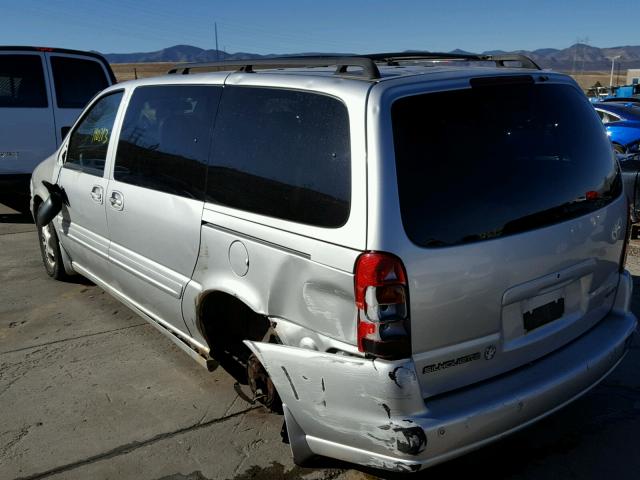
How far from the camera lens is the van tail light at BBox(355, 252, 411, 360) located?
2234 millimetres

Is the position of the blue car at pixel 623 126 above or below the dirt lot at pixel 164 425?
above

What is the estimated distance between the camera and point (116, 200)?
3.96 metres

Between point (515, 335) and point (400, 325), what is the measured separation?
589mm

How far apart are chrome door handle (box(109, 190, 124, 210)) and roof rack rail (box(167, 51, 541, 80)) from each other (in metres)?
0.88

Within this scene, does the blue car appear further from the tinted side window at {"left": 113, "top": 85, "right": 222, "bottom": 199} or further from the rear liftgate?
the rear liftgate

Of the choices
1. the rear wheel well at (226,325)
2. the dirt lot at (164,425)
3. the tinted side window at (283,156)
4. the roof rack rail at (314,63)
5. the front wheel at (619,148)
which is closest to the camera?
the tinted side window at (283,156)

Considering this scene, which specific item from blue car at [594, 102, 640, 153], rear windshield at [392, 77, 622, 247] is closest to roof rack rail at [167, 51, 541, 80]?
rear windshield at [392, 77, 622, 247]

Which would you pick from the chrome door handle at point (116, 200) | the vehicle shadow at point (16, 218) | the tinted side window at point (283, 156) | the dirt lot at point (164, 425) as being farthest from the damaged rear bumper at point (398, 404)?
the vehicle shadow at point (16, 218)

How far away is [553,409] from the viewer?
262 centimetres

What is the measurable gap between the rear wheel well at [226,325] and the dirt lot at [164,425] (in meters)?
0.39

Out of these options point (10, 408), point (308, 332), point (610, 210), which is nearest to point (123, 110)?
point (10, 408)

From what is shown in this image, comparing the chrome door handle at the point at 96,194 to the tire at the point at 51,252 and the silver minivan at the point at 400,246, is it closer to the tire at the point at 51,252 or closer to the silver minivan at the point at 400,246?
the silver minivan at the point at 400,246

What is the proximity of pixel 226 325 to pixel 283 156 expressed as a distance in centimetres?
114

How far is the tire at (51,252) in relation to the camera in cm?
544
